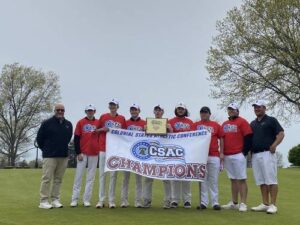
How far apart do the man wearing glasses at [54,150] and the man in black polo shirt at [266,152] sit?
4.73 meters

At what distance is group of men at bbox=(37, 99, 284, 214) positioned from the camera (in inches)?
452

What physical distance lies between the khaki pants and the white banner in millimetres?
1293

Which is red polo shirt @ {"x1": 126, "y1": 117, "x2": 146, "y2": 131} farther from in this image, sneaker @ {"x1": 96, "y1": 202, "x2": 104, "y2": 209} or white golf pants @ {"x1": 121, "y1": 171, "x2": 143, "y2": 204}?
sneaker @ {"x1": 96, "y1": 202, "x2": 104, "y2": 209}

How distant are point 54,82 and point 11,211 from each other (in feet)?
169

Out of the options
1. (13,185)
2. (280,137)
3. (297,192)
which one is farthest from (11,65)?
(280,137)

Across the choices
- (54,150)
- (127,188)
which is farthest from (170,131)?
(54,150)

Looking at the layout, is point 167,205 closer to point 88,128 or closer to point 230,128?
point 230,128

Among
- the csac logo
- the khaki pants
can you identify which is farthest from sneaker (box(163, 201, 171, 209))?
the khaki pants

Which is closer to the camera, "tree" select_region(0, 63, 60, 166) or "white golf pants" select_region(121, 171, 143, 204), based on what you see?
"white golf pants" select_region(121, 171, 143, 204)

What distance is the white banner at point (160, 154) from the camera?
11406 millimetres

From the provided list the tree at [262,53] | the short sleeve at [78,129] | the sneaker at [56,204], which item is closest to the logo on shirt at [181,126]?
→ the short sleeve at [78,129]

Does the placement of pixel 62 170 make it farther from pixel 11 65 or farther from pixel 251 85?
pixel 11 65

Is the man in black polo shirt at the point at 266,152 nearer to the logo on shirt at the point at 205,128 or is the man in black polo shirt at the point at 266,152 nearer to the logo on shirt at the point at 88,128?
the logo on shirt at the point at 205,128

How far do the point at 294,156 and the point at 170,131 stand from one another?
28.5m
